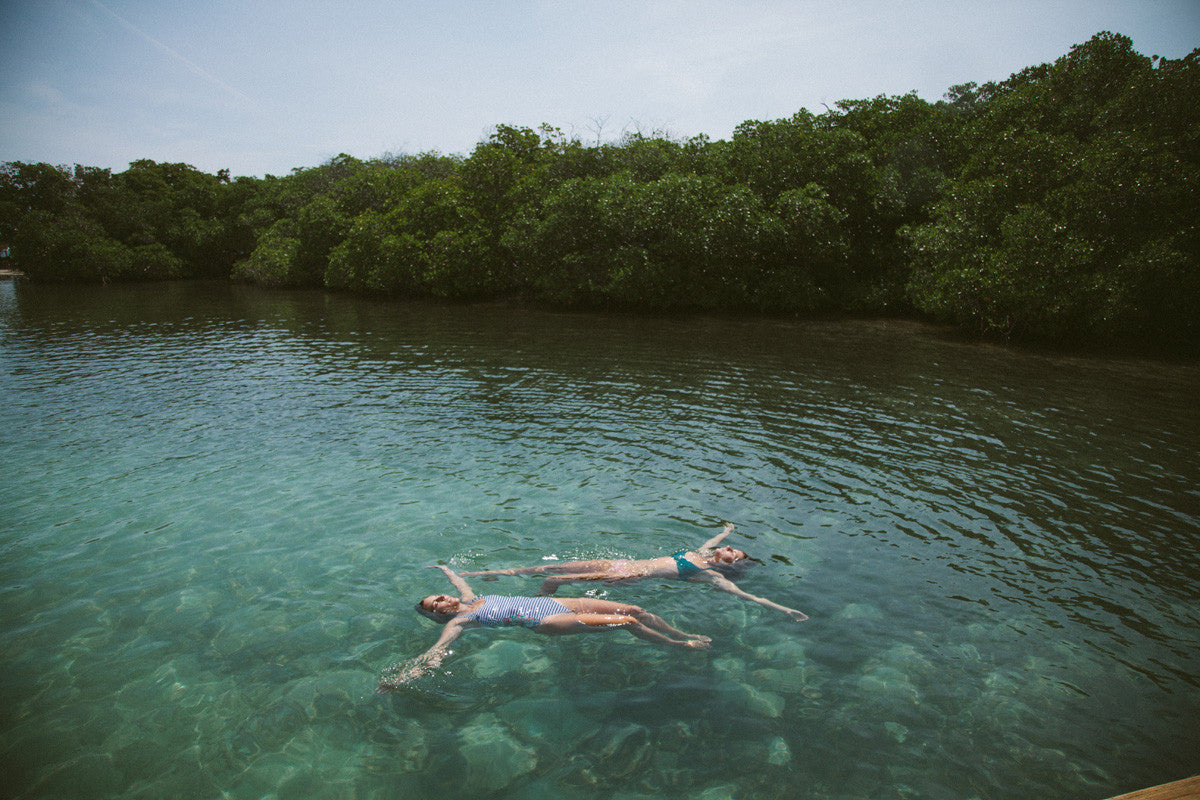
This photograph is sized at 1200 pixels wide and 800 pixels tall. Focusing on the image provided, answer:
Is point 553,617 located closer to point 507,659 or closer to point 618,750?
point 507,659

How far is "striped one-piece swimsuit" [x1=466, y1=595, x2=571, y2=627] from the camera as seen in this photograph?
307 inches

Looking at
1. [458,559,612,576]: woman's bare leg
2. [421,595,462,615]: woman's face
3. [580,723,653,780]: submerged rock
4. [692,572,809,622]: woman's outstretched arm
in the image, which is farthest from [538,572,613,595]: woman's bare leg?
[580,723,653,780]: submerged rock

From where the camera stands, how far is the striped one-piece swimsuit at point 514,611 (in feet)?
25.6

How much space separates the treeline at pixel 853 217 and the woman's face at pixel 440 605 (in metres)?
26.5

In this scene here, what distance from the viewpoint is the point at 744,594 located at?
8.50 m

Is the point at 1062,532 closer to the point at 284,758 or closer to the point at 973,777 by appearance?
the point at 973,777

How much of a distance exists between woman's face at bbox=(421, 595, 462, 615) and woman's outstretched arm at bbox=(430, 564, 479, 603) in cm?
28

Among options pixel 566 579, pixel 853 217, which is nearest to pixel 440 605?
pixel 566 579

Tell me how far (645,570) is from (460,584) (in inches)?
106

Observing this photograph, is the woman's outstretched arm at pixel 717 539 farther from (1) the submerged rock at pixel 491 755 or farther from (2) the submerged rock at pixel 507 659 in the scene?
(1) the submerged rock at pixel 491 755

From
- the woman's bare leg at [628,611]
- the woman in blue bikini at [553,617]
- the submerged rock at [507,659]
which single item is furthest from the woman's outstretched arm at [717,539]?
the submerged rock at [507,659]

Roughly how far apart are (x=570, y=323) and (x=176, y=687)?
92.9ft

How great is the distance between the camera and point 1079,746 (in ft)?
19.7

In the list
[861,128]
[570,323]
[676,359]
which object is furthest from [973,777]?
[861,128]
